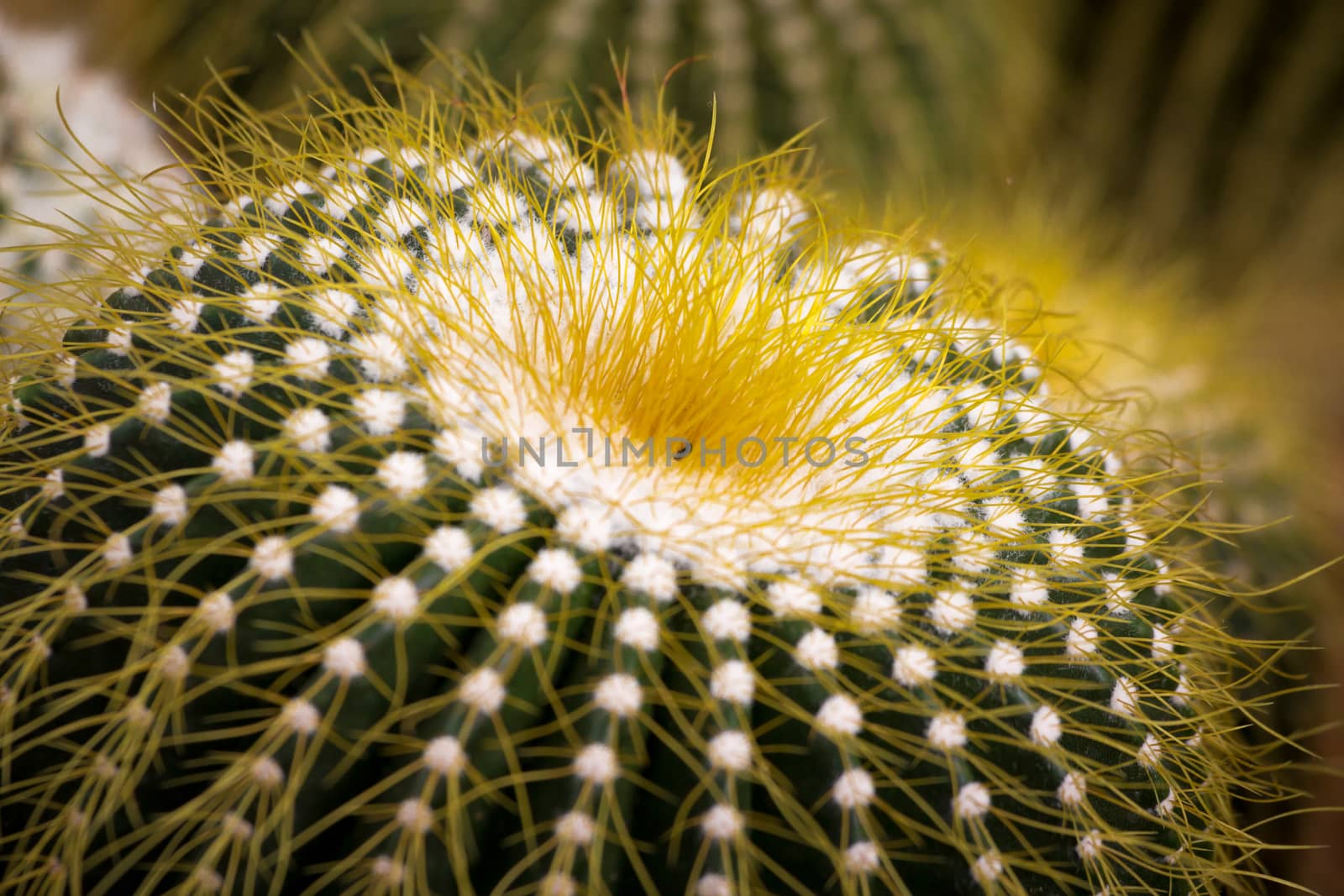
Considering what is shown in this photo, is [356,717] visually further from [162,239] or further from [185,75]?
[185,75]

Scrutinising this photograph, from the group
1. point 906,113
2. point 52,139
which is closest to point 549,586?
point 52,139

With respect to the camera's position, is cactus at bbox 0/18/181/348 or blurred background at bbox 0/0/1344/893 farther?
blurred background at bbox 0/0/1344/893

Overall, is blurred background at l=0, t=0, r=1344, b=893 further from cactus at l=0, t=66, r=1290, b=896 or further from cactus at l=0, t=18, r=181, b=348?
cactus at l=0, t=66, r=1290, b=896

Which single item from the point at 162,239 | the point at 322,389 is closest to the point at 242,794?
the point at 322,389

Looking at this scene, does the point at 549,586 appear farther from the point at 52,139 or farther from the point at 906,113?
the point at 906,113

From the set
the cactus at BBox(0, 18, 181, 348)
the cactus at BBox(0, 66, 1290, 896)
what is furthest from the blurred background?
the cactus at BBox(0, 66, 1290, 896)
